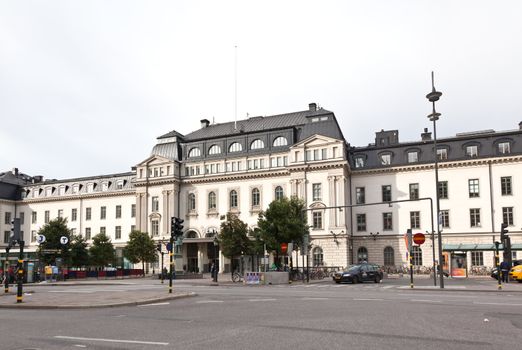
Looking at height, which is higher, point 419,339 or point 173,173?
point 173,173

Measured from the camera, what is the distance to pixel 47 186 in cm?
7994

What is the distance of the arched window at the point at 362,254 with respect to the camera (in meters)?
57.7

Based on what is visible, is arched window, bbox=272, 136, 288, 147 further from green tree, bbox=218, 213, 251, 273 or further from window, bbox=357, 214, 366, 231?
green tree, bbox=218, 213, 251, 273

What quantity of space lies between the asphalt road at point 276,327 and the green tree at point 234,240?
30.6 meters

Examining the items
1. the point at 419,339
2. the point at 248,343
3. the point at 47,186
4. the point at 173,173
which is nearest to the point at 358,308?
the point at 419,339

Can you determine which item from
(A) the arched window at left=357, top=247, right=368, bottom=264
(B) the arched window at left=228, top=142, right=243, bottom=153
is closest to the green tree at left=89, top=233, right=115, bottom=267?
→ (B) the arched window at left=228, top=142, right=243, bottom=153

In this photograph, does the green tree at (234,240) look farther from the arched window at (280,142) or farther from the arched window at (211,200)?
the arched window at (211,200)

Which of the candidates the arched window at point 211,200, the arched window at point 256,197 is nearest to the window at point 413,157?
the arched window at point 256,197

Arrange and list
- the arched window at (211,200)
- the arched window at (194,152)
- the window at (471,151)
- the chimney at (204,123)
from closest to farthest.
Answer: the window at (471,151) < the arched window at (211,200) < the arched window at (194,152) < the chimney at (204,123)

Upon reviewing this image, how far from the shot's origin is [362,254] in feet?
191

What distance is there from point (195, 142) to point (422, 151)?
29136mm

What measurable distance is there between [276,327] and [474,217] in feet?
159

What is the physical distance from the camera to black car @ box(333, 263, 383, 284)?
114ft

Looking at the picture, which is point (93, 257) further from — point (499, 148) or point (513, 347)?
point (513, 347)
